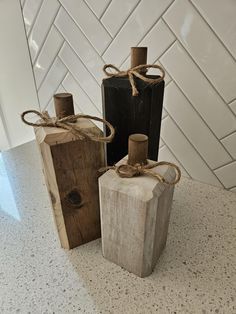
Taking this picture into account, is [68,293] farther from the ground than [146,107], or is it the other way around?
[146,107]

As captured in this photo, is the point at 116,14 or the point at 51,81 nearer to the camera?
the point at 116,14

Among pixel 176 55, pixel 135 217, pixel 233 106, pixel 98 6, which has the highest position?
pixel 98 6

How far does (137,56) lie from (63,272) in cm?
39

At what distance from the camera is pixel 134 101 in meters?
0.42

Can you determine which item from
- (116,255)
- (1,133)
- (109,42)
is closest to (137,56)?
(109,42)

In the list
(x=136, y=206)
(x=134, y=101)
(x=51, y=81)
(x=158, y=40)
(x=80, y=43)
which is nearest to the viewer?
(x=136, y=206)

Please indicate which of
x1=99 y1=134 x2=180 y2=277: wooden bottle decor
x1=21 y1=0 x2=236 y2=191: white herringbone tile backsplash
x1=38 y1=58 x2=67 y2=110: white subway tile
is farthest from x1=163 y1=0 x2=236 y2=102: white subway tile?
x1=38 y1=58 x2=67 y2=110: white subway tile

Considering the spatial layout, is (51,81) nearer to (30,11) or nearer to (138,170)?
(30,11)

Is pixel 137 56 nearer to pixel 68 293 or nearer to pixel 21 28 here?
pixel 68 293

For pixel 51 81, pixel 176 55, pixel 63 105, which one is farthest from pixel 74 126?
pixel 51 81

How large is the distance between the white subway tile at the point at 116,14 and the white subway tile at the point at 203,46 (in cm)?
9

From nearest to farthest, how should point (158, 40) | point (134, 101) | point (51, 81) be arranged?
point (134, 101) < point (158, 40) < point (51, 81)

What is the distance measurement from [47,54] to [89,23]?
0.67ft

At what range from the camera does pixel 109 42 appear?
593mm
